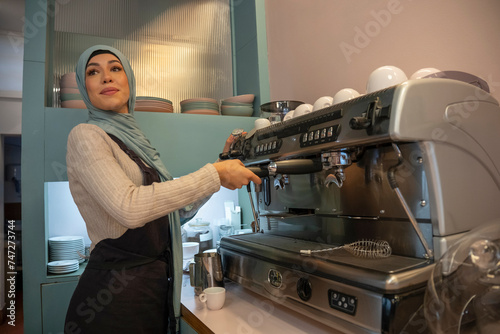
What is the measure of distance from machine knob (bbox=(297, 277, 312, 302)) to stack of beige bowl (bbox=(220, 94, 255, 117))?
1.15 meters

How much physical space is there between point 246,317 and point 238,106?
1129 mm

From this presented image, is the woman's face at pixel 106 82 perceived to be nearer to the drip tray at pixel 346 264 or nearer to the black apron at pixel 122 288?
the black apron at pixel 122 288

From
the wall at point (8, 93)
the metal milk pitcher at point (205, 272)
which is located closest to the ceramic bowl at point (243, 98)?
the metal milk pitcher at point (205, 272)

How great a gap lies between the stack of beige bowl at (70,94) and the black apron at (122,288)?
0.65m

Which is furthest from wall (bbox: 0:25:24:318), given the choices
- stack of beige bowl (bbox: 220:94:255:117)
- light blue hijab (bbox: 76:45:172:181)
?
light blue hijab (bbox: 76:45:172:181)

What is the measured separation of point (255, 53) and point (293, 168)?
126cm

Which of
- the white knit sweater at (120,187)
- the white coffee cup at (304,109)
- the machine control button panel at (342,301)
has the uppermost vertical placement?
the white coffee cup at (304,109)

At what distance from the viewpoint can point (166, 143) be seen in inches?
65.1

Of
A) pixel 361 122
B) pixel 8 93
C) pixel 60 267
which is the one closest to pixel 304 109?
pixel 361 122

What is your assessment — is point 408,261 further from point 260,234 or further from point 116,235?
point 116,235

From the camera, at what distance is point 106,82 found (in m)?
1.10

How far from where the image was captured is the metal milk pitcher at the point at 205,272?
1.18 meters

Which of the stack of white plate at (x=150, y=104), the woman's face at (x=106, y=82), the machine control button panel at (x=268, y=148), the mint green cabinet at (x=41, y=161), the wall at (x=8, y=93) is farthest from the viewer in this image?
the wall at (x=8, y=93)

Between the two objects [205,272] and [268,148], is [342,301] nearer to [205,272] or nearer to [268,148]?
[268,148]
